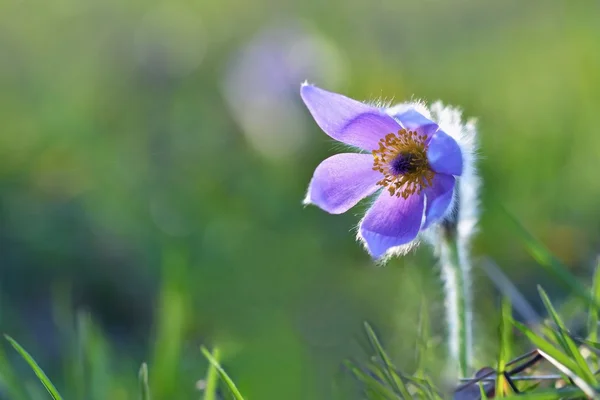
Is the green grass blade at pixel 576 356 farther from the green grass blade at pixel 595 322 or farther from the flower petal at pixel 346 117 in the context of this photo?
the flower petal at pixel 346 117

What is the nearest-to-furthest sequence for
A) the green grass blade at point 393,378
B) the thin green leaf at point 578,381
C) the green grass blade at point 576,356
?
1. the thin green leaf at point 578,381
2. the green grass blade at point 576,356
3. the green grass blade at point 393,378

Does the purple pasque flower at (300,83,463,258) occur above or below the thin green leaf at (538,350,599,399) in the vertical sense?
above

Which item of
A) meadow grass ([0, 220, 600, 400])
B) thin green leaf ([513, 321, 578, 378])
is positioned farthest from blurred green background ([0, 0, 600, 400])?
thin green leaf ([513, 321, 578, 378])

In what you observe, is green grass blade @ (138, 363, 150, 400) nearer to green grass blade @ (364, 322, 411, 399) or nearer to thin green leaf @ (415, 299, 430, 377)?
green grass blade @ (364, 322, 411, 399)

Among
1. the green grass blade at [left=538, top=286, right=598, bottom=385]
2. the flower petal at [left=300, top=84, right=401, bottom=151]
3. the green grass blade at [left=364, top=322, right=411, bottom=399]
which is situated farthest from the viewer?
the flower petal at [left=300, top=84, right=401, bottom=151]

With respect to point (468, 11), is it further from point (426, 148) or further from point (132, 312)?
point (426, 148)

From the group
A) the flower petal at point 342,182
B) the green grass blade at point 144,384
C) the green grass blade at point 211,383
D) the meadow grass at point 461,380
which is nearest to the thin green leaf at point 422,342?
the meadow grass at point 461,380

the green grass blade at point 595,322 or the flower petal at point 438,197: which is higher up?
the flower petal at point 438,197

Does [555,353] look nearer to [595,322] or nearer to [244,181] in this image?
[595,322]

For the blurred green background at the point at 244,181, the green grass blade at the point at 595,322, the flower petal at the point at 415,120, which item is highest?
the flower petal at the point at 415,120
